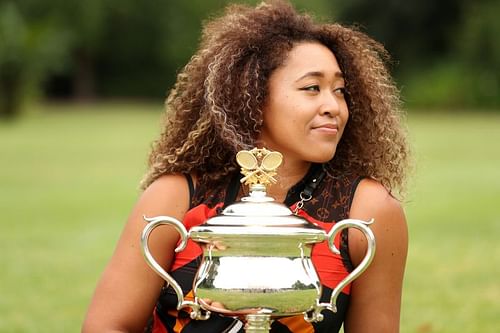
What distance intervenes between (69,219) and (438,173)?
6.19 m

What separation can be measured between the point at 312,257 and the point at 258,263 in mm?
514

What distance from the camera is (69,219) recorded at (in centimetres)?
1147

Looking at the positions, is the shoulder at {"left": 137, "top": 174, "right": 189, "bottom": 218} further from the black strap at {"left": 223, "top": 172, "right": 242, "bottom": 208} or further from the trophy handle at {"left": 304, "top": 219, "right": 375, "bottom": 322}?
the trophy handle at {"left": 304, "top": 219, "right": 375, "bottom": 322}

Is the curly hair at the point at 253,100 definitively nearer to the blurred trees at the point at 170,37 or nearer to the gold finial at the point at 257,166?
the gold finial at the point at 257,166

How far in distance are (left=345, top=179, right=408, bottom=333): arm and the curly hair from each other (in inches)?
6.4

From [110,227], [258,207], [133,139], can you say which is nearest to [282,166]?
[258,207]

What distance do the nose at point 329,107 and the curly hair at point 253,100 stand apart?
18cm

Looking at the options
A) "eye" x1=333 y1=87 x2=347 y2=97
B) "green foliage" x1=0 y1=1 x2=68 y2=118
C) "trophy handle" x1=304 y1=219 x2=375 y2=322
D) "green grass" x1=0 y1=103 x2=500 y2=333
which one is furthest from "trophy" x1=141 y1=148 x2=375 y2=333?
"green foliage" x1=0 y1=1 x2=68 y2=118

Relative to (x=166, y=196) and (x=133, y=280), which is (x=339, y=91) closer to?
(x=166, y=196)

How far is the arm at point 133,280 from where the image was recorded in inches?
137

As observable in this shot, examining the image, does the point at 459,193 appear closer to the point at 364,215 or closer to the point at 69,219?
the point at 69,219

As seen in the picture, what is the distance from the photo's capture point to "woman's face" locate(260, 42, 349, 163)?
3.47 metres

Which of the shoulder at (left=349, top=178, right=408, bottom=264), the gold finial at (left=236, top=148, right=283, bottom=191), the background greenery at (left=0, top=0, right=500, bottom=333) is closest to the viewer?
the gold finial at (left=236, top=148, right=283, bottom=191)

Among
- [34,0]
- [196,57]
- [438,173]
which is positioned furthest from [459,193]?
[34,0]
